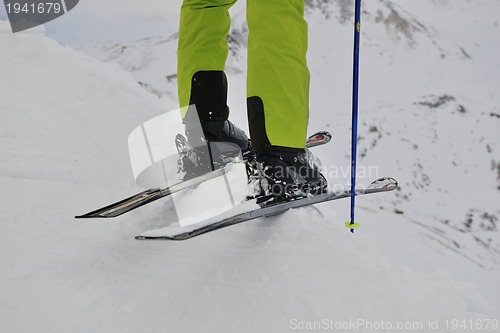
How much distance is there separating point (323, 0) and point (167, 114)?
7.93 metres

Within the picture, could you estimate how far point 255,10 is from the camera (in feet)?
4.44

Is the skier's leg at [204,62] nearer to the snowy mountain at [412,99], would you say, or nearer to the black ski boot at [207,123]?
the black ski boot at [207,123]

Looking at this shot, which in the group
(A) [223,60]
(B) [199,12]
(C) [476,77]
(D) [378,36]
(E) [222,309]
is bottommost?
(C) [476,77]

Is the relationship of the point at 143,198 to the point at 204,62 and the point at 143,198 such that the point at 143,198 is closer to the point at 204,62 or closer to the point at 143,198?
the point at 143,198

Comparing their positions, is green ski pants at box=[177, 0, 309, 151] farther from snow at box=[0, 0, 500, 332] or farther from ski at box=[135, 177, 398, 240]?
snow at box=[0, 0, 500, 332]

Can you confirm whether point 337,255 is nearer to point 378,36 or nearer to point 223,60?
point 223,60

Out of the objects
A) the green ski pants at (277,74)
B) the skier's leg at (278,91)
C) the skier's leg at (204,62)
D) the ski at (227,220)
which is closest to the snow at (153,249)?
the ski at (227,220)

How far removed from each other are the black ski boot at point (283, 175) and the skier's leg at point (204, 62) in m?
0.48

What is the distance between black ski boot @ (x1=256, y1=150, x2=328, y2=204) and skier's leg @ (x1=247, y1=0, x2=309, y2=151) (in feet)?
0.13

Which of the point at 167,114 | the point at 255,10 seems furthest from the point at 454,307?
the point at 167,114

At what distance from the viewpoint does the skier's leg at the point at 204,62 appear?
1.77 metres

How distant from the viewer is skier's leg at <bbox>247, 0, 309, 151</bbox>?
133 cm

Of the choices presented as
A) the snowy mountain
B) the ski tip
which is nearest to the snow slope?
the snowy mountain

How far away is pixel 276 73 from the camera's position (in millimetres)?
1330
